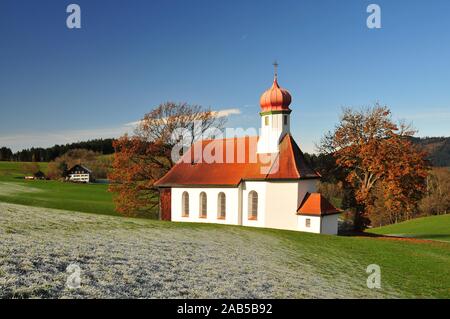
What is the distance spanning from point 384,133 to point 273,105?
46.1ft

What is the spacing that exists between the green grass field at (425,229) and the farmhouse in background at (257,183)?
17086 millimetres

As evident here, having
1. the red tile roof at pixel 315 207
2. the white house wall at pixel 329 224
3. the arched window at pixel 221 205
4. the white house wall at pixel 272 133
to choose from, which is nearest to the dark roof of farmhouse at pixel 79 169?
the arched window at pixel 221 205

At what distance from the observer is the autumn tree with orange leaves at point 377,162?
3778 centimetres

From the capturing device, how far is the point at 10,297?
8250 millimetres

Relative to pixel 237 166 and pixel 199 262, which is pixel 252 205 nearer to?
pixel 237 166

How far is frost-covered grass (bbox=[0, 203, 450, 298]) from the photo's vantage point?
10219mm

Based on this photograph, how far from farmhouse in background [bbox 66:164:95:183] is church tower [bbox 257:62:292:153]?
89.8 meters

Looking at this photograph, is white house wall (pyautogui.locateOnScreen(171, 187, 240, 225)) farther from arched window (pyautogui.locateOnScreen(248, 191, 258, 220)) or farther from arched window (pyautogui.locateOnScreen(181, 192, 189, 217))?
arched window (pyautogui.locateOnScreen(248, 191, 258, 220))

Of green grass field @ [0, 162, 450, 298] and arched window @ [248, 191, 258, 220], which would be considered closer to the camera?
green grass field @ [0, 162, 450, 298]

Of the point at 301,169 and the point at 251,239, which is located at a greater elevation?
the point at 301,169

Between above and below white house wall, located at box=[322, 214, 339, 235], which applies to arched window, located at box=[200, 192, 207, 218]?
above

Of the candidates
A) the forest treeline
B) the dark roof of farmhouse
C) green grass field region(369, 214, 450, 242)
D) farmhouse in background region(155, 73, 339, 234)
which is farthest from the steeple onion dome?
the forest treeline
